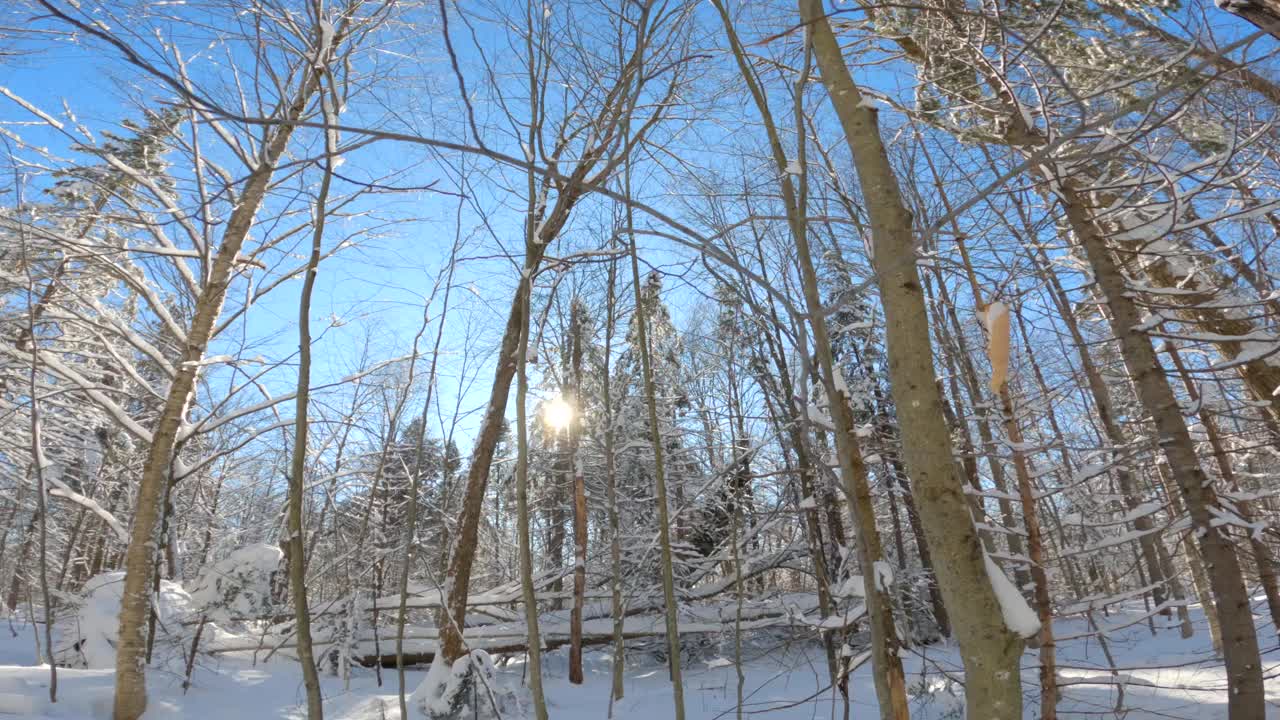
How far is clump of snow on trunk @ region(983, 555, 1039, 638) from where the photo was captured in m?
1.14

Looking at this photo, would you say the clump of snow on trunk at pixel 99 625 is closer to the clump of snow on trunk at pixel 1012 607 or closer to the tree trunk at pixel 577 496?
the tree trunk at pixel 577 496

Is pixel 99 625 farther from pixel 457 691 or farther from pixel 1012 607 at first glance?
pixel 1012 607

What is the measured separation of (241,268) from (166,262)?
93 cm

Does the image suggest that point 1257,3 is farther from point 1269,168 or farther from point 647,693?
point 647,693

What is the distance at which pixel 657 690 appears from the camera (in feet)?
27.8

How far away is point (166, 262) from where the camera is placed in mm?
5980

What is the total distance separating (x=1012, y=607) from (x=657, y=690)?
27.4 feet

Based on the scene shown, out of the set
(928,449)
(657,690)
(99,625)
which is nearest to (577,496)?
(657,690)

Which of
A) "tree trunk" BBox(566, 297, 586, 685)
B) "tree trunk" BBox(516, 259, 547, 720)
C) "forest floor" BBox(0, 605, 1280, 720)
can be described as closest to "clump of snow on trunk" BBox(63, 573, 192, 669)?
"forest floor" BBox(0, 605, 1280, 720)

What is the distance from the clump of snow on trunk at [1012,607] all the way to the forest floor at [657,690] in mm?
2115

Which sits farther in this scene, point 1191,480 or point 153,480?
point 153,480

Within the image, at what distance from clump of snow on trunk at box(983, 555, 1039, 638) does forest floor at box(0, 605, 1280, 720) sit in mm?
2115

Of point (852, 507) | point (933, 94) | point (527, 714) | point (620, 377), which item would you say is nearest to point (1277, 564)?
point (933, 94)

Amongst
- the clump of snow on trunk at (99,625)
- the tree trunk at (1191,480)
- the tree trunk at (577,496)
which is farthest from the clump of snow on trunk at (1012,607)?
the tree trunk at (577,496)
